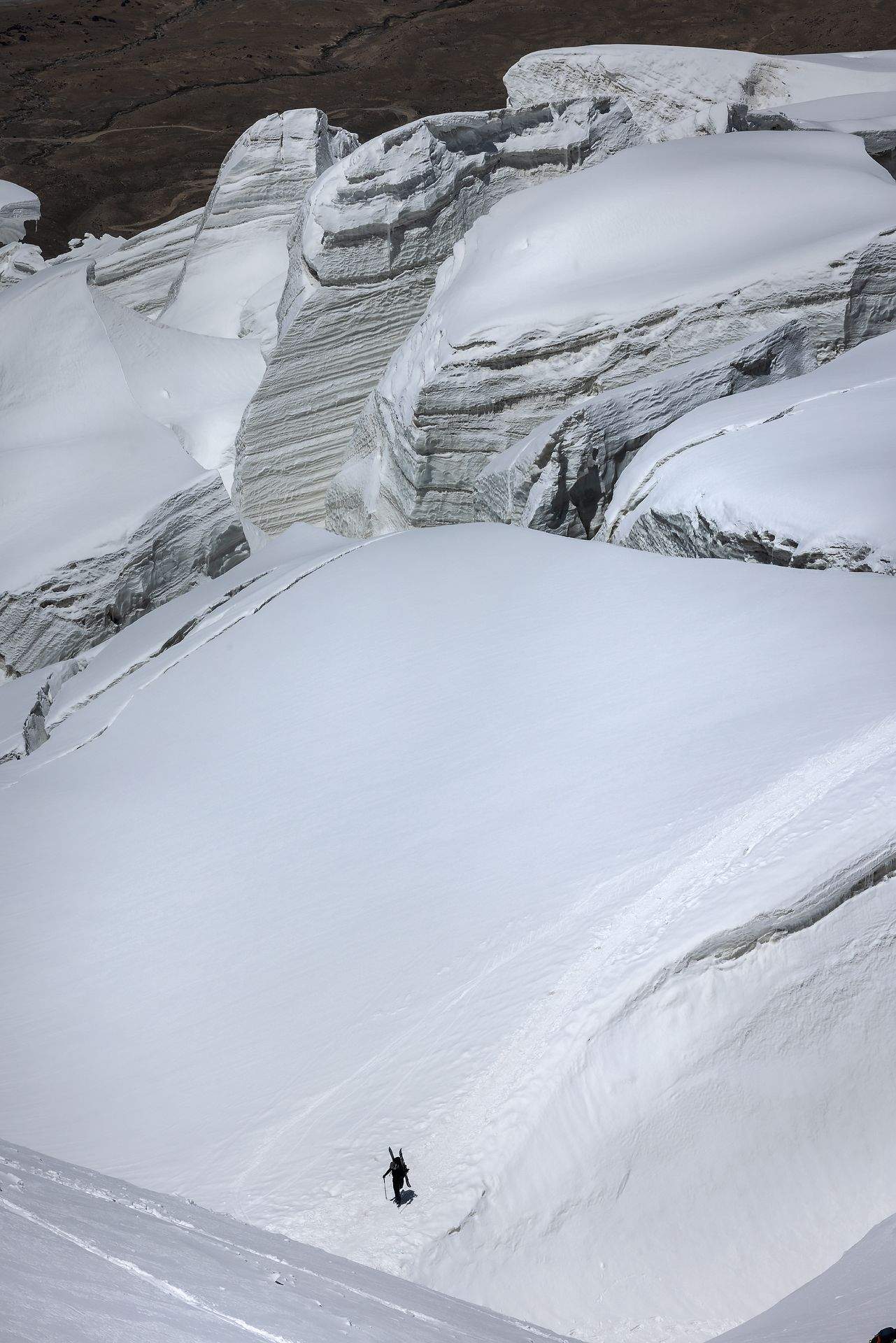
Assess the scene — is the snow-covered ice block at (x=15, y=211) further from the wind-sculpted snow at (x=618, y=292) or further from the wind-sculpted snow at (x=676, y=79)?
the wind-sculpted snow at (x=618, y=292)

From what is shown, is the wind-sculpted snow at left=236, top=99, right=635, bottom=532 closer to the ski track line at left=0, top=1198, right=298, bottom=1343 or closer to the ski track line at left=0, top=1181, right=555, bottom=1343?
the ski track line at left=0, top=1181, right=555, bottom=1343

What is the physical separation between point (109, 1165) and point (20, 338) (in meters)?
5.01

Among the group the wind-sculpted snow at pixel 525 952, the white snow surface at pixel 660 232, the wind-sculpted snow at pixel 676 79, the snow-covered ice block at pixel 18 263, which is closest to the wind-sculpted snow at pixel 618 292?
the white snow surface at pixel 660 232

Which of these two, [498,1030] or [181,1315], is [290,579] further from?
[181,1315]

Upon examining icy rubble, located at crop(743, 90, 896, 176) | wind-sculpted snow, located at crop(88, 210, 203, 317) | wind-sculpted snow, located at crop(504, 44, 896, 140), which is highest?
wind-sculpted snow, located at crop(504, 44, 896, 140)

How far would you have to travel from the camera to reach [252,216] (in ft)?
24.8

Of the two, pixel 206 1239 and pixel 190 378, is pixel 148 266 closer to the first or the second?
pixel 190 378

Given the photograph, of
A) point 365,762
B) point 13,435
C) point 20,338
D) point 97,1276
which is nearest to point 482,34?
point 20,338

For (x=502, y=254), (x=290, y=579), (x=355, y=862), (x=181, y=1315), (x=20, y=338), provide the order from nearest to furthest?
1. (x=181, y=1315)
2. (x=355, y=862)
3. (x=290, y=579)
4. (x=502, y=254)
5. (x=20, y=338)

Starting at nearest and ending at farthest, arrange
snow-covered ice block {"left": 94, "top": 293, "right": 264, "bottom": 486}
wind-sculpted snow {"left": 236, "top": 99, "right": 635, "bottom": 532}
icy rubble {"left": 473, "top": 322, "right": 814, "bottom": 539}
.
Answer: icy rubble {"left": 473, "top": 322, "right": 814, "bottom": 539}, wind-sculpted snow {"left": 236, "top": 99, "right": 635, "bottom": 532}, snow-covered ice block {"left": 94, "top": 293, "right": 264, "bottom": 486}

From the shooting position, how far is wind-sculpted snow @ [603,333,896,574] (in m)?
3.18

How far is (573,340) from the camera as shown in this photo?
14.3 feet

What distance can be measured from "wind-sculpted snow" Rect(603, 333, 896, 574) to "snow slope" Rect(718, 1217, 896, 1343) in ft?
6.03

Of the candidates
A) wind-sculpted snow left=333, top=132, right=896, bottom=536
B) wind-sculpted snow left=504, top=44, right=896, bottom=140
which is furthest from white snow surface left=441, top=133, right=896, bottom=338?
wind-sculpted snow left=504, top=44, right=896, bottom=140
